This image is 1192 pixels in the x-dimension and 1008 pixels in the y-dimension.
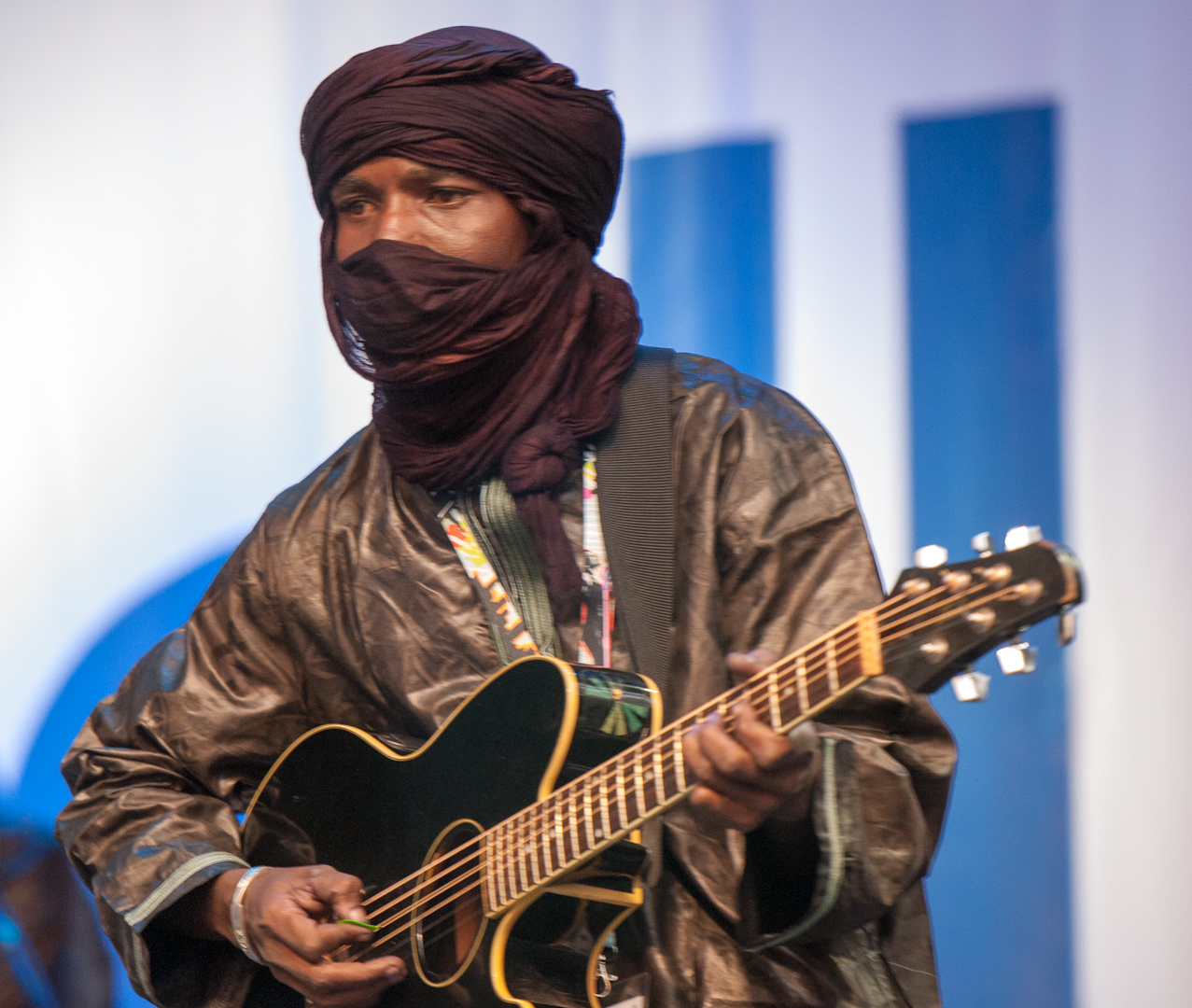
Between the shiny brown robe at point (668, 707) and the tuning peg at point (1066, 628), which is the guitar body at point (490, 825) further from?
the tuning peg at point (1066, 628)

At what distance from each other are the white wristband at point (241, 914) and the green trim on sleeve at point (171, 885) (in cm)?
5

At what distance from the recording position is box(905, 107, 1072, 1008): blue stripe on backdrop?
8.38ft

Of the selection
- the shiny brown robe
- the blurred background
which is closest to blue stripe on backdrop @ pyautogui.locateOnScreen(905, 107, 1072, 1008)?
the blurred background

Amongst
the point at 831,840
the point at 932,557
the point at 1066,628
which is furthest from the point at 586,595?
the point at 1066,628

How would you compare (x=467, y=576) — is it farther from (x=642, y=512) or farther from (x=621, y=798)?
(x=621, y=798)

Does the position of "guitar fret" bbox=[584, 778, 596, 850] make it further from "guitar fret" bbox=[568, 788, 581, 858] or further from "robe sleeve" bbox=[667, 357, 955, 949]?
"robe sleeve" bbox=[667, 357, 955, 949]

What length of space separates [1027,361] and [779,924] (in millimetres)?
1440

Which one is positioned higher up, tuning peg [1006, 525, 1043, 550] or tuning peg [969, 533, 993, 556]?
tuning peg [1006, 525, 1043, 550]

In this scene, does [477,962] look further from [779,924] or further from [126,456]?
[126,456]

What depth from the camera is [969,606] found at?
4.14ft

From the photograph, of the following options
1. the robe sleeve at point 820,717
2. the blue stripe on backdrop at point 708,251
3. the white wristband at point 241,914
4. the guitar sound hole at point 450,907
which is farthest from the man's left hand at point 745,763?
the blue stripe on backdrop at point 708,251

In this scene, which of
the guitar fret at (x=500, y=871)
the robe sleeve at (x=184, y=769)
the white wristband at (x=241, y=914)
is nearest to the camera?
the guitar fret at (x=500, y=871)

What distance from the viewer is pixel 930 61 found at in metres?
2.73

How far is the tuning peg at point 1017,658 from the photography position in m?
1.22
